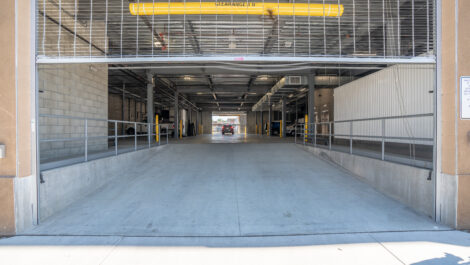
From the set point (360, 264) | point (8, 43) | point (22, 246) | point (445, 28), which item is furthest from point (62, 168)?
point (445, 28)

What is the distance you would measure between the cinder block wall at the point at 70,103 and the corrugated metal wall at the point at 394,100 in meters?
9.43

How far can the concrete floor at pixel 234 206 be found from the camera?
375 centimetres

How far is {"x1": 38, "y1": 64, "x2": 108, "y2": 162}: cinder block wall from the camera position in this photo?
6.45 metres

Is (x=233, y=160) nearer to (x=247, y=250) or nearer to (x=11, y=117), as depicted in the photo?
(x=247, y=250)

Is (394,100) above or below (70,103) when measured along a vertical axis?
above

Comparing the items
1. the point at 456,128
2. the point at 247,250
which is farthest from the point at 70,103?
the point at 456,128

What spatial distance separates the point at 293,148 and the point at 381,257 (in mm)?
6671

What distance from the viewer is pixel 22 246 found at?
10.6 ft

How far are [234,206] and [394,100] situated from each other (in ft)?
26.5

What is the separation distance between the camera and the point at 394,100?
361 inches

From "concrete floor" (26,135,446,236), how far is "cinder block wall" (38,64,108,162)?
232cm

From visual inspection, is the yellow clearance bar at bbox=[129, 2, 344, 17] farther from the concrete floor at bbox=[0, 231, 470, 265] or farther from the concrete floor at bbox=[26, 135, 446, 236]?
the concrete floor at bbox=[0, 231, 470, 265]

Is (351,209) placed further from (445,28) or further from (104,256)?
(104,256)

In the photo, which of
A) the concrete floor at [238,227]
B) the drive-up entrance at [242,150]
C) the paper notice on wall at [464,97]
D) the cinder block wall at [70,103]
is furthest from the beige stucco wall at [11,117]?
the paper notice on wall at [464,97]
